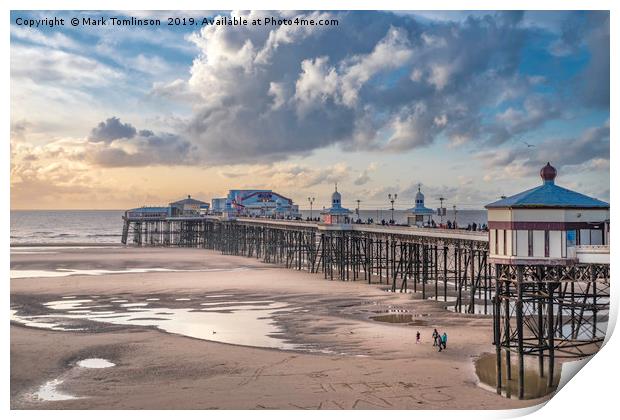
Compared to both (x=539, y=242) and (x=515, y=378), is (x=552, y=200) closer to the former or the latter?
(x=539, y=242)

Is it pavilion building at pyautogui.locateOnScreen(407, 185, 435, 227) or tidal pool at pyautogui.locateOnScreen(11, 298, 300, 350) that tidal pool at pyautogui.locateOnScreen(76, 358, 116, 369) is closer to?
tidal pool at pyautogui.locateOnScreen(11, 298, 300, 350)

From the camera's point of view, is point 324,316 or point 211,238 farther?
point 211,238

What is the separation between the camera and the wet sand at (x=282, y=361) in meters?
23.8

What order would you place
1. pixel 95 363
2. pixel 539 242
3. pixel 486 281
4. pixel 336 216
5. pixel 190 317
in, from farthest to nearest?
1. pixel 336 216
2. pixel 486 281
3. pixel 190 317
4. pixel 95 363
5. pixel 539 242

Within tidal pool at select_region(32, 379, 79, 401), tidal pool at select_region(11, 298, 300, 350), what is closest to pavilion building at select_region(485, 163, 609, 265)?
tidal pool at select_region(11, 298, 300, 350)

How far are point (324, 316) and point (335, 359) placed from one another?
1125 centimetres

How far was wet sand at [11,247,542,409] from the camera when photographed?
2384 cm

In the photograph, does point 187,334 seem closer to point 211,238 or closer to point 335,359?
point 335,359

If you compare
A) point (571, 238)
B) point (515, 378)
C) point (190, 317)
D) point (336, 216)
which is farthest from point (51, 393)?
point (336, 216)

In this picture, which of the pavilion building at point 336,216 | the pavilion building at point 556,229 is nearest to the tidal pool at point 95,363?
the pavilion building at point 556,229

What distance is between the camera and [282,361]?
28.5 m

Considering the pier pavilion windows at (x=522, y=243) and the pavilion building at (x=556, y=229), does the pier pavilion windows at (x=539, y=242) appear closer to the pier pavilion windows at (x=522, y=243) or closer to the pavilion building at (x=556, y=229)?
the pavilion building at (x=556, y=229)
